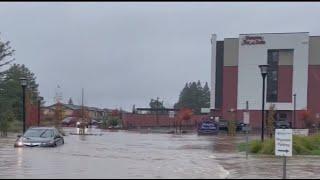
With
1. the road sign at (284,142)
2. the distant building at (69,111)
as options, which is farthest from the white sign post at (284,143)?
the distant building at (69,111)

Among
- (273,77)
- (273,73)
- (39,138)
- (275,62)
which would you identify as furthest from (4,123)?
(273,73)

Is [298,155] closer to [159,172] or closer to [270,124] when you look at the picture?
[159,172]

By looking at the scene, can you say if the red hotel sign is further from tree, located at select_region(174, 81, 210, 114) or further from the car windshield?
tree, located at select_region(174, 81, 210, 114)

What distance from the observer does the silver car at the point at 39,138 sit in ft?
114

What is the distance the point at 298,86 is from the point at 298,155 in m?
71.6

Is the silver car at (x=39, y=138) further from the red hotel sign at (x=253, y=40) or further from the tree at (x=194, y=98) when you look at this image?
the tree at (x=194, y=98)

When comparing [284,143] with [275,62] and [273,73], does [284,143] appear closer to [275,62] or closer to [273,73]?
[275,62]

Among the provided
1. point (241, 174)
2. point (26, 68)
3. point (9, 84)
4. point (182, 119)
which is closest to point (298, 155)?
point (241, 174)

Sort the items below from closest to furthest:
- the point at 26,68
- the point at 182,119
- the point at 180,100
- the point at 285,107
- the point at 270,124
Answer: the point at 270,124 → the point at 182,119 → the point at 285,107 → the point at 26,68 → the point at 180,100

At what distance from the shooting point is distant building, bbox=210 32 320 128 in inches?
3942

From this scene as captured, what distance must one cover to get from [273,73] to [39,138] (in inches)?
2829

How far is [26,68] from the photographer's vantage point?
11925cm

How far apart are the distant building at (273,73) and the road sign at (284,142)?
81.4 metres

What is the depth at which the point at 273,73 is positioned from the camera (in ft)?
337
